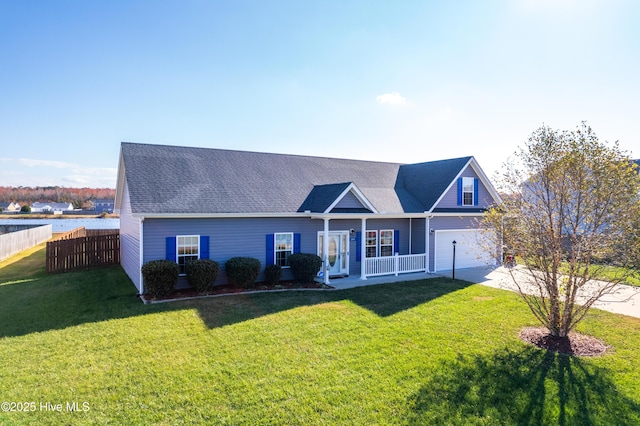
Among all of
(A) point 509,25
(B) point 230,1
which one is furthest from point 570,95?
(B) point 230,1

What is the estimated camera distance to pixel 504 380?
19.8 ft

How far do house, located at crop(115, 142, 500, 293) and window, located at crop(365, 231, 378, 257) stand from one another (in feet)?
0.16

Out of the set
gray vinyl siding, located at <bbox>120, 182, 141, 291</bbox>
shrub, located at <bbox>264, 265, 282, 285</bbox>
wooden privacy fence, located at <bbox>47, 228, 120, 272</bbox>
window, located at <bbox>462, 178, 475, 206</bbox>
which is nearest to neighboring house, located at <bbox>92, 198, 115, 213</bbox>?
wooden privacy fence, located at <bbox>47, 228, 120, 272</bbox>

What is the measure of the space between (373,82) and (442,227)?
7.69 m

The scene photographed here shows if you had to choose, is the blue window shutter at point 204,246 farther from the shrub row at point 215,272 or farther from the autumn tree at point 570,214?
the autumn tree at point 570,214

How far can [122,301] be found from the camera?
36.0 feet

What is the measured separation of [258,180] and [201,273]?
5394 millimetres

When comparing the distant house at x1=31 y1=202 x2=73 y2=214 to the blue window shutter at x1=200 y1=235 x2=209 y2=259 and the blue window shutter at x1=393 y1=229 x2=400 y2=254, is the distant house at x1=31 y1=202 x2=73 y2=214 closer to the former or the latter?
the blue window shutter at x1=200 y1=235 x2=209 y2=259

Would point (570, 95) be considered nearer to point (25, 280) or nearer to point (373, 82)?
point (373, 82)

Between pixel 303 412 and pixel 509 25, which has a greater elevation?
pixel 509 25

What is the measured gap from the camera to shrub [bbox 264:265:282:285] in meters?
13.3

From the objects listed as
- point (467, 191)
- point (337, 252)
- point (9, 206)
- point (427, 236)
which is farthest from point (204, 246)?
point (9, 206)

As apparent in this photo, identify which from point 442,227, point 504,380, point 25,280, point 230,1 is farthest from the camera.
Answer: point 442,227

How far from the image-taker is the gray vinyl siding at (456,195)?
17.4m
